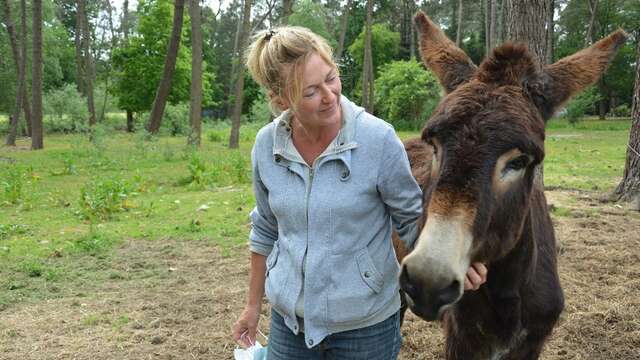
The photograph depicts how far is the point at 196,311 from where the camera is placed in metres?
4.74

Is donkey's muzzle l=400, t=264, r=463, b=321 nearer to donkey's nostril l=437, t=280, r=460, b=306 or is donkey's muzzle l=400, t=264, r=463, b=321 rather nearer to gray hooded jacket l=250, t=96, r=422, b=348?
donkey's nostril l=437, t=280, r=460, b=306

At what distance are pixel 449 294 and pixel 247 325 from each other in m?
1.16

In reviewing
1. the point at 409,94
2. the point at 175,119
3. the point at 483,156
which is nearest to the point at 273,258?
the point at 483,156

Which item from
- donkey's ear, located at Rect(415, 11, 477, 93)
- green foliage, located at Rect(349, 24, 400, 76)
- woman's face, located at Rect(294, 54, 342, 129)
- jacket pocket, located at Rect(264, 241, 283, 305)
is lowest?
jacket pocket, located at Rect(264, 241, 283, 305)

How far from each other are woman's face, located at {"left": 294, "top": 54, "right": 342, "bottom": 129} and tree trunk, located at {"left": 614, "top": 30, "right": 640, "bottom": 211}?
6.69 metres

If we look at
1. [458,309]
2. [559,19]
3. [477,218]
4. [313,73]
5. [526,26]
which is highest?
[559,19]

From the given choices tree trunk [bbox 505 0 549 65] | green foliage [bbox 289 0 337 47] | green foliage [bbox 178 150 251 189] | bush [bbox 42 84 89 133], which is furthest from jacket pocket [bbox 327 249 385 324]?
bush [bbox 42 84 89 133]

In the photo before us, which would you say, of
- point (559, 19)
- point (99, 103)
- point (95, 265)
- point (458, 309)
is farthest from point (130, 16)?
point (458, 309)

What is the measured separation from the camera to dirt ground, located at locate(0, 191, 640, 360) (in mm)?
4035

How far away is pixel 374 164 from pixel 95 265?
15.6 feet

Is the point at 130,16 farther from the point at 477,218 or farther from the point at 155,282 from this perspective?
the point at 477,218

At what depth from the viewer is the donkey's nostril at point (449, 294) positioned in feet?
5.64

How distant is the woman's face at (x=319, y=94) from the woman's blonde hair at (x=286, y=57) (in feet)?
0.07

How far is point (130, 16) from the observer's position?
54219 mm
